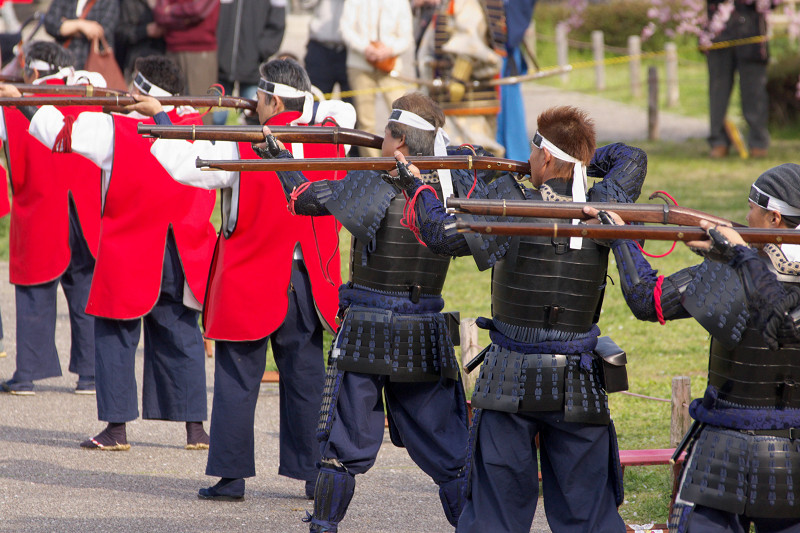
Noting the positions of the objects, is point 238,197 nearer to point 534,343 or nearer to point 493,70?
point 534,343

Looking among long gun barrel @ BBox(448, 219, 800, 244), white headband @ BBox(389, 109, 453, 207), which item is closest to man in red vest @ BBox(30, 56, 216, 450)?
white headband @ BBox(389, 109, 453, 207)

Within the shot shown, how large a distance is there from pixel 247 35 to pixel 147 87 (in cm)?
496

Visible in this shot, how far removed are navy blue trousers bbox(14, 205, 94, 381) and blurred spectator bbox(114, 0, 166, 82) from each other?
4182 mm

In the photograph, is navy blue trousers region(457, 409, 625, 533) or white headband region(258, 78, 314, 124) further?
white headband region(258, 78, 314, 124)

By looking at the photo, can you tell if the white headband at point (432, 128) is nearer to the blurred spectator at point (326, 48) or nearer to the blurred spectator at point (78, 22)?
the blurred spectator at point (78, 22)

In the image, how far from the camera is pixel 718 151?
14086 millimetres

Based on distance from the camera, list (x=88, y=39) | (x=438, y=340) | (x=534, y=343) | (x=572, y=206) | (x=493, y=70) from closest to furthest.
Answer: (x=572, y=206), (x=534, y=343), (x=438, y=340), (x=88, y=39), (x=493, y=70)

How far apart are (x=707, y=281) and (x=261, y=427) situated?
3448mm

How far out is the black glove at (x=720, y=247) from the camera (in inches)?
130

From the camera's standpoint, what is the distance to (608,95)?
66.4 feet

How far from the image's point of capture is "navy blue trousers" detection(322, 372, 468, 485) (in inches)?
172

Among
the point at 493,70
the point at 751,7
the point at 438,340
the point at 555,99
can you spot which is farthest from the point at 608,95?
the point at 438,340

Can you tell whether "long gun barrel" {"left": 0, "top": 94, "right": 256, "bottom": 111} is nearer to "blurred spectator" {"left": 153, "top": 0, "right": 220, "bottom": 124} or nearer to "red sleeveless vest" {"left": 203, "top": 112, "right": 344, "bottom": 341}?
"red sleeveless vest" {"left": 203, "top": 112, "right": 344, "bottom": 341}

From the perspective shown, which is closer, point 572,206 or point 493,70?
point 572,206
